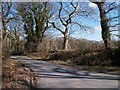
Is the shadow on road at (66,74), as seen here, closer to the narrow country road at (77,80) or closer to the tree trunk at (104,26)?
the narrow country road at (77,80)

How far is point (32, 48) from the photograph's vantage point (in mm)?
52094

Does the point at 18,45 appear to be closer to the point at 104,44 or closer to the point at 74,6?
the point at 74,6

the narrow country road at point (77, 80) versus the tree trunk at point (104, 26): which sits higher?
the tree trunk at point (104, 26)

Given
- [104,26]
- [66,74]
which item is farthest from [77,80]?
[104,26]

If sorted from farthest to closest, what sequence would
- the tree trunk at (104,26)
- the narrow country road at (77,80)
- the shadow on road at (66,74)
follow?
the tree trunk at (104,26) < the shadow on road at (66,74) < the narrow country road at (77,80)

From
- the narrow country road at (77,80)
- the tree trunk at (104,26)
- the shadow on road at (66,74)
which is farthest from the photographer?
the tree trunk at (104,26)

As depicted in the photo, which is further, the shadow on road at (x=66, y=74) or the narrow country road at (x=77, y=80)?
the shadow on road at (x=66, y=74)

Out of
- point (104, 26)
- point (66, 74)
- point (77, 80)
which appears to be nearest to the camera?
point (77, 80)

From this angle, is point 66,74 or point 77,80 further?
point 66,74

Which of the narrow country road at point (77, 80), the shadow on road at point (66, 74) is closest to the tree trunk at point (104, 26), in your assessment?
the shadow on road at point (66, 74)

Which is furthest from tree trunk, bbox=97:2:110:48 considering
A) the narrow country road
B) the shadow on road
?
the narrow country road

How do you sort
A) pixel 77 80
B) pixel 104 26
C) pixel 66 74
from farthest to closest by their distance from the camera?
1. pixel 104 26
2. pixel 66 74
3. pixel 77 80

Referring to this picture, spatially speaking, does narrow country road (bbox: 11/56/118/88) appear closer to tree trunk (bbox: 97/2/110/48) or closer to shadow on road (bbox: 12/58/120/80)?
shadow on road (bbox: 12/58/120/80)

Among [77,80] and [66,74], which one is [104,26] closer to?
[66,74]
